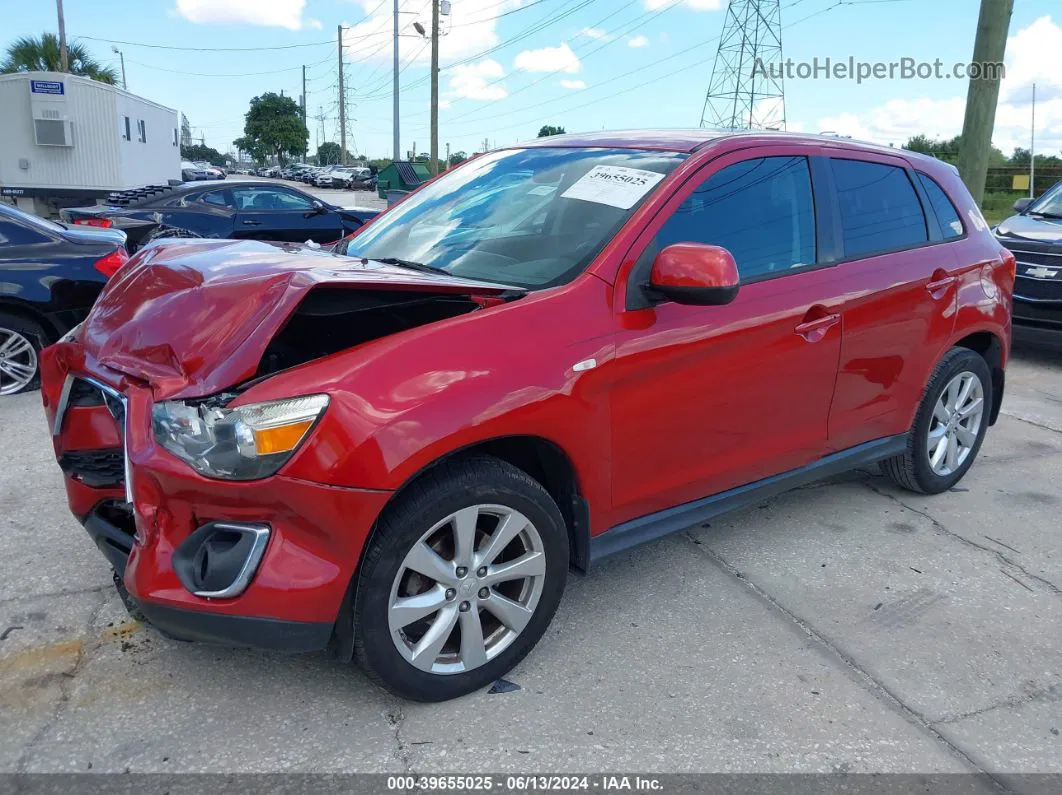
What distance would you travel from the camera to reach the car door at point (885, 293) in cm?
374

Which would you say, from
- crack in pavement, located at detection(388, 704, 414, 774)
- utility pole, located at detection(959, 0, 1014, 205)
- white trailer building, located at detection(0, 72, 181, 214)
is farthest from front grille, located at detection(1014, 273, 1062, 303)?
white trailer building, located at detection(0, 72, 181, 214)

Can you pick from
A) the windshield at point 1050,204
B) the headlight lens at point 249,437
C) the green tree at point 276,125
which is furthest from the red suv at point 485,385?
the green tree at point 276,125

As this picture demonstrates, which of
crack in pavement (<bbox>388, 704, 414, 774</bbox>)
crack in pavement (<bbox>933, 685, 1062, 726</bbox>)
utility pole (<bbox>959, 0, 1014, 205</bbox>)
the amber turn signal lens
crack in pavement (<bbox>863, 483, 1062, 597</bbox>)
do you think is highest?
utility pole (<bbox>959, 0, 1014, 205</bbox>)

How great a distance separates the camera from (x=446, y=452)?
249cm

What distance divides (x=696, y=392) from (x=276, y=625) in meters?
1.62

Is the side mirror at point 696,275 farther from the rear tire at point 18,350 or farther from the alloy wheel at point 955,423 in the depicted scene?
the rear tire at point 18,350

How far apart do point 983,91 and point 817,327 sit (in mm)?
8330

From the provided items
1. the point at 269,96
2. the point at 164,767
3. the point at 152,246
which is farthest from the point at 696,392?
the point at 269,96

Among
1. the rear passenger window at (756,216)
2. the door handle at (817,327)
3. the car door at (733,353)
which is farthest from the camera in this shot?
the door handle at (817,327)

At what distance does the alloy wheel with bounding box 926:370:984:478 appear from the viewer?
14.5ft

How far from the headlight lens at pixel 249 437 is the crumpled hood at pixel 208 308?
5.1 inches

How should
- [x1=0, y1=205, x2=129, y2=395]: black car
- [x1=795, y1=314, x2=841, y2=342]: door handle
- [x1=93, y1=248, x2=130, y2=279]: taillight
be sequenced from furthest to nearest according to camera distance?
[x1=93, y1=248, x2=130, y2=279]: taillight, [x1=0, y1=205, x2=129, y2=395]: black car, [x1=795, y1=314, x2=841, y2=342]: door handle

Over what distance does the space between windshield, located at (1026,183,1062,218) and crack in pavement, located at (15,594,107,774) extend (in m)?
8.99

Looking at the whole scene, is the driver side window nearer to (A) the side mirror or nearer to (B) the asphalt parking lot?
(B) the asphalt parking lot
